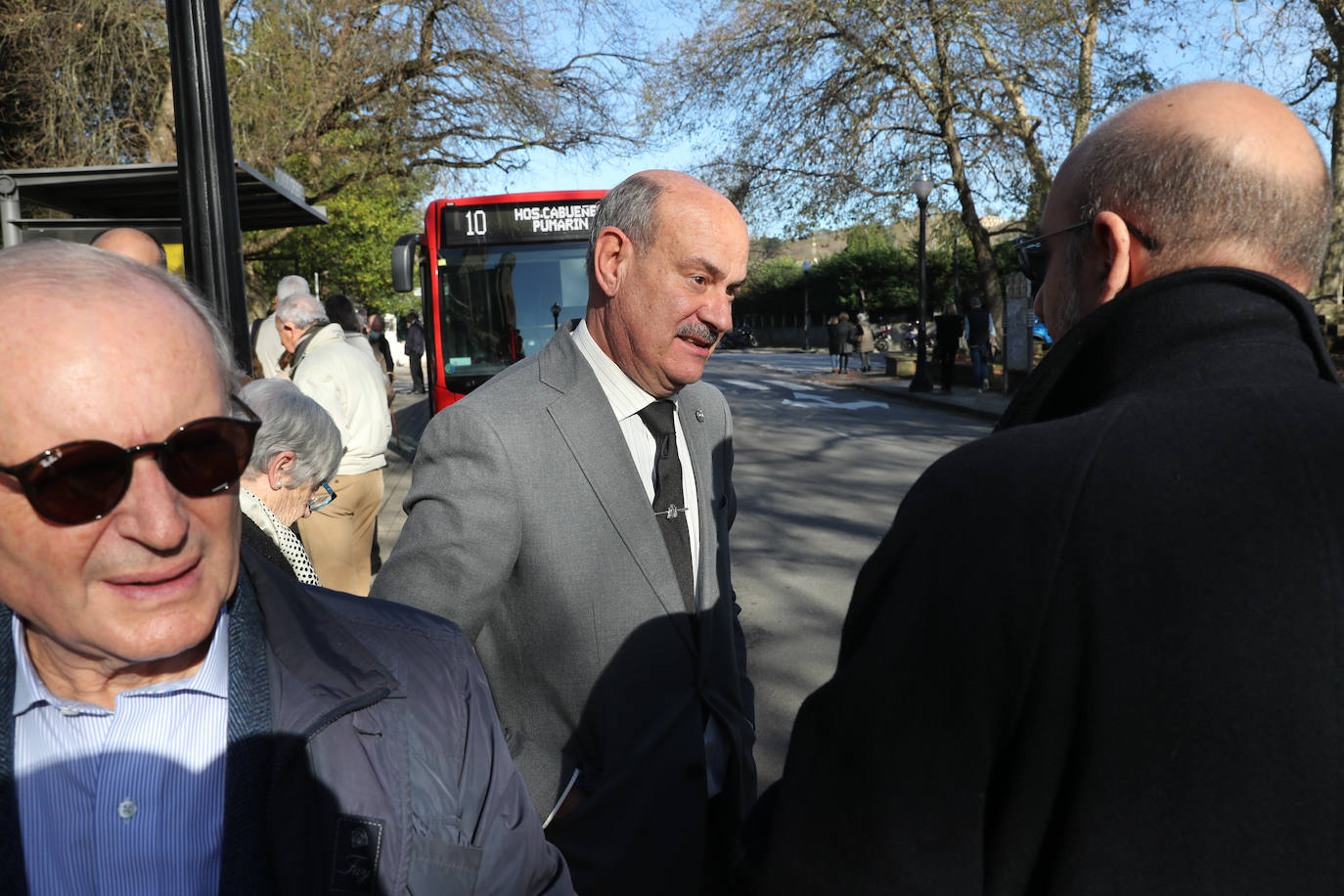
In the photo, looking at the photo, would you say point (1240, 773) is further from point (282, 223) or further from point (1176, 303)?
point (282, 223)

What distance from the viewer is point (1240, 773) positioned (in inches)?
43.4

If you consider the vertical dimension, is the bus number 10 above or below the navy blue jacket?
above

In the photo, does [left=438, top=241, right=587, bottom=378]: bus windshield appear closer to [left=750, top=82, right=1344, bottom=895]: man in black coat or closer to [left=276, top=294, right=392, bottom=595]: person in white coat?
[left=276, top=294, right=392, bottom=595]: person in white coat

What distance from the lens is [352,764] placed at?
1.40m

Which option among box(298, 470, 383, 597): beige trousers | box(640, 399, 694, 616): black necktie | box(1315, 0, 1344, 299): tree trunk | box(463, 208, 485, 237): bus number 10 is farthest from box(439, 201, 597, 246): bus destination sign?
box(1315, 0, 1344, 299): tree trunk

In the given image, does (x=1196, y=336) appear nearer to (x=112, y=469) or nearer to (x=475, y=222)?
(x=112, y=469)

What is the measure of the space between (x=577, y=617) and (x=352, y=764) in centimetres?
80

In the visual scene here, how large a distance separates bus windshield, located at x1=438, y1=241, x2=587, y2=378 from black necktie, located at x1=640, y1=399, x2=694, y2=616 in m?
7.72

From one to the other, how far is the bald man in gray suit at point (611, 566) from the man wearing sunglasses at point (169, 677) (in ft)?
1.84

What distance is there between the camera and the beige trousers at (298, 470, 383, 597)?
554 centimetres

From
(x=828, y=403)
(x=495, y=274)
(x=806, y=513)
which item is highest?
(x=495, y=274)

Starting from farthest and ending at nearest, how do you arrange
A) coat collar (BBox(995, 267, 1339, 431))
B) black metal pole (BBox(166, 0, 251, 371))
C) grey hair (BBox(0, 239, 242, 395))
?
black metal pole (BBox(166, 0, 251, 371)), grey hair (BBox(0, 239, 242, 395)), coat collar (BBox(995, 267, 1339, 431))

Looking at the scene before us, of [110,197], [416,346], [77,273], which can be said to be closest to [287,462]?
[77,273]

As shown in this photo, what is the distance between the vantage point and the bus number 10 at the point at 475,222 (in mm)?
10117
